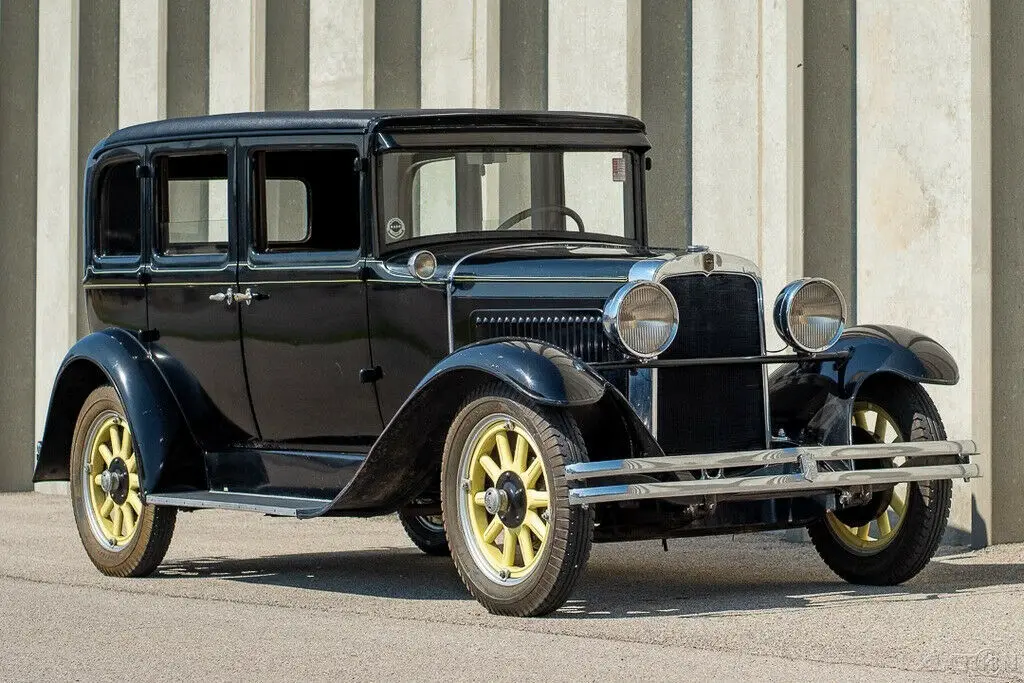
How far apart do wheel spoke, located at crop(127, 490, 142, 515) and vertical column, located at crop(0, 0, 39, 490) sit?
21.0 ft

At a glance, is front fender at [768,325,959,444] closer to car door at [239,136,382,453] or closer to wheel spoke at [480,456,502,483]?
wheel spoke at [480,456,502,483]

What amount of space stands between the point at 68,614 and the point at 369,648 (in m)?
1.61

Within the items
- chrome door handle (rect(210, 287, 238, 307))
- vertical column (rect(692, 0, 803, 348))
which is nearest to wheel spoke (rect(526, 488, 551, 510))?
chrome door handle (rect(210, 287, 238, 307))

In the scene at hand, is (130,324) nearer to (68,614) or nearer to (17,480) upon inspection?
(68,614)

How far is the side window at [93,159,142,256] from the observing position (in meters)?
9.14

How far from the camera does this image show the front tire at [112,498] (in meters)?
8.57

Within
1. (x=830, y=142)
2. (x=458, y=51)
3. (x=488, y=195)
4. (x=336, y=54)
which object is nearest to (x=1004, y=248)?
(x=830, y=142)

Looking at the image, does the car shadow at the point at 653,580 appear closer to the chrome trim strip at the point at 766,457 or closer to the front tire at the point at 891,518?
the front tire at the point at 891,518

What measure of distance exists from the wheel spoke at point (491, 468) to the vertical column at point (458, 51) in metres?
5.32

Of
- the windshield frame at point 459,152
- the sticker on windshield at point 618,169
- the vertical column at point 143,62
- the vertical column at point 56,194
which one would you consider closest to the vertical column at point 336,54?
the vertical column at point 143,62

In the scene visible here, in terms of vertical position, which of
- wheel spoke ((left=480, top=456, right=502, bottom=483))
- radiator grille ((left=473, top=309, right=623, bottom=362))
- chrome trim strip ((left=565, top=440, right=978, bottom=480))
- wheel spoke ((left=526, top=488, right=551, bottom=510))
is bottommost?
wheel spoke ((left=526, top=488, right=551, bottom=510))

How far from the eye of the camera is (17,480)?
49.0 feet

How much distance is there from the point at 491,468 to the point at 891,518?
7.03 feet

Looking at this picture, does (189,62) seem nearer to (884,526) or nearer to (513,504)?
(884,526)
